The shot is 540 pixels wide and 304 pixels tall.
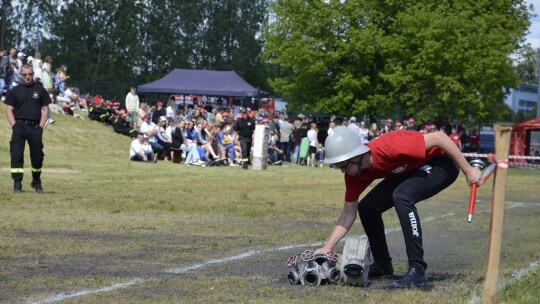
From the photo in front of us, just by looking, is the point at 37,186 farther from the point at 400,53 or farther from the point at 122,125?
the point at 400,53

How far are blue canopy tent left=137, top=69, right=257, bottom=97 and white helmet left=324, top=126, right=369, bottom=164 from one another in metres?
44.3

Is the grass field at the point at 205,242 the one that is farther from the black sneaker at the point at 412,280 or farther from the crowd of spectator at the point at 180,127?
the crowd of spectator at the point at 180,127

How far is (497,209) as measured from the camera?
7238mm

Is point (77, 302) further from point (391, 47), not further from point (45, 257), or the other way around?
point (391, 47)

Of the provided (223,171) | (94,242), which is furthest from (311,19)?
(94,242)

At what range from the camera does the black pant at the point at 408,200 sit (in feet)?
28.7

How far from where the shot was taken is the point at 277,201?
63.1 ft

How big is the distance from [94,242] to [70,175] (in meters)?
14.2

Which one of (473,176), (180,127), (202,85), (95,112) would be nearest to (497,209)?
(473,176)

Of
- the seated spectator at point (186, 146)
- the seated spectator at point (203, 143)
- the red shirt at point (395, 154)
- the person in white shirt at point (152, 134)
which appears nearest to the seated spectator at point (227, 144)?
the seated spectator at point (203, 143)

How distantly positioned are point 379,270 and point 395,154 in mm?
1338

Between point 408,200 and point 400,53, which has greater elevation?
point 400,53

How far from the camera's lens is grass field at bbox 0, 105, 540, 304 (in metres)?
8.18

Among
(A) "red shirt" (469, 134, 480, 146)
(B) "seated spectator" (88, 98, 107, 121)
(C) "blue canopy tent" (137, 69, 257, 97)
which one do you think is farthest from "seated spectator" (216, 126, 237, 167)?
(A) "red shirt" (469, 134, 480, 146)
